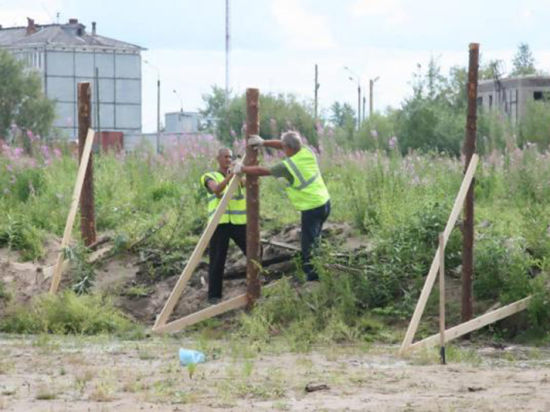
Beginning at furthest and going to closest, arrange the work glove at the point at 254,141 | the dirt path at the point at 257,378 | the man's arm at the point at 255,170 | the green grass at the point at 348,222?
the work glove at the point at 254,141 → the man's arm at the point at 255,170 → the green grass at the point at 348,222 → the dirt path at the point at 257,378

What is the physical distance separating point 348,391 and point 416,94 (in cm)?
3799

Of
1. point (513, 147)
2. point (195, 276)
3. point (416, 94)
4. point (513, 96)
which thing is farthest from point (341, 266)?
point (513, 96)

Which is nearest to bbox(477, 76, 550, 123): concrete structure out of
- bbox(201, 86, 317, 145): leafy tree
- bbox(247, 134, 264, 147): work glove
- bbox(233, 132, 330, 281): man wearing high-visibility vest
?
bbox(201, 86, 317, 145): leafy tree

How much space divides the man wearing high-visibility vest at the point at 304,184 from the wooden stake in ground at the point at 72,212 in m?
2.75

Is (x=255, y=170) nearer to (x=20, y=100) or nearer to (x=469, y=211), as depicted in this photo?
(x=469, y=211)

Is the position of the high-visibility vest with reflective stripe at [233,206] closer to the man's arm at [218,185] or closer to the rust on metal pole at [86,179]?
the man's arm at [218,185]

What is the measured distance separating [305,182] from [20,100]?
54528 mm

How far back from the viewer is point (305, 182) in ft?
52.5

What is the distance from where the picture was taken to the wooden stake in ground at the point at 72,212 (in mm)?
17062

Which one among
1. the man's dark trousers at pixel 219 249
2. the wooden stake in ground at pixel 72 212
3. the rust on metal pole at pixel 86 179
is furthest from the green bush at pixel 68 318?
the rust on metal pole at pixel 86 179

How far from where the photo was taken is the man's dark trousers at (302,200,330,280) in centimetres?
1608

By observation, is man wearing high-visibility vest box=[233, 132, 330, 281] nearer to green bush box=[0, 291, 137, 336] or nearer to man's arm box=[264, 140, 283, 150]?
man's arm box=[264, 140, 283, 150]

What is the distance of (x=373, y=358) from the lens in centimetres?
1359

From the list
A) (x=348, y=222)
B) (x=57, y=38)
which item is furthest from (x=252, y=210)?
(x=57, y=38)
